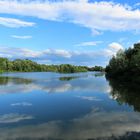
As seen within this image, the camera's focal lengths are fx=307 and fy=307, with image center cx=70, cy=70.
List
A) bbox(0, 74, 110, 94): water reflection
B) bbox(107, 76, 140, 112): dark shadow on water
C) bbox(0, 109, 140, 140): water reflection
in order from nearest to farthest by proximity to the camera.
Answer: bbox(0, 109, 140, 140): water reflection, bbox(107, 76, 140, 112): dark shadow on water, bbox(0, 74, 110, 94): water reflection

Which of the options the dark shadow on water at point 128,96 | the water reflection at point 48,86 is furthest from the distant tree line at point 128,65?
the dark shadow on water at point 128,96

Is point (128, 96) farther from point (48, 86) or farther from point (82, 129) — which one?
point (82, 129)

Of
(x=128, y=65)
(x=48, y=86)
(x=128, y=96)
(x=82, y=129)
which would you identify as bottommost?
(x=82, y=129)

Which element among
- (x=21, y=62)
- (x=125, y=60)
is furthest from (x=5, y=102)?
(x=21, y=62)

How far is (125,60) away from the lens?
85.6m

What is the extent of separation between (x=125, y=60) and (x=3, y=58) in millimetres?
107581

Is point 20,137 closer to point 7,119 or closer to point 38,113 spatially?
point 7,119

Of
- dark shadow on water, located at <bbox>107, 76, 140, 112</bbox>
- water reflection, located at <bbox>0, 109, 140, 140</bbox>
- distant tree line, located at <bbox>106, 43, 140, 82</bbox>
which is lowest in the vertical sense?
water reflection, located at <bbox>0, 109, 140, 140</bbox>

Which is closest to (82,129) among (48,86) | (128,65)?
(48,86)

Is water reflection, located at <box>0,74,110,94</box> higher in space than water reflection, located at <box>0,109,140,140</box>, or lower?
higher

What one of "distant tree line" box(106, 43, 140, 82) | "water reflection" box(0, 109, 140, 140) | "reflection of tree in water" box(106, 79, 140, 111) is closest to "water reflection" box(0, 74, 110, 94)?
"reflection of tree in water" box(106, 79, 140, 111)

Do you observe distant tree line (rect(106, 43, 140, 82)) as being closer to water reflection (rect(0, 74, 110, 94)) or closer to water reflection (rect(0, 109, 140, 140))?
water reflection (rect(0, 74, 110, 94))

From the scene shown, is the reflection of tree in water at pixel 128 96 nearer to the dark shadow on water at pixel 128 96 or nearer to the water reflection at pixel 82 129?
the dark shadow on water at pixel 128 96

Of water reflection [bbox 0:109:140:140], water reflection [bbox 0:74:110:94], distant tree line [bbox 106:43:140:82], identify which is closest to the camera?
water reflection [bbox 0:109:140:140]
